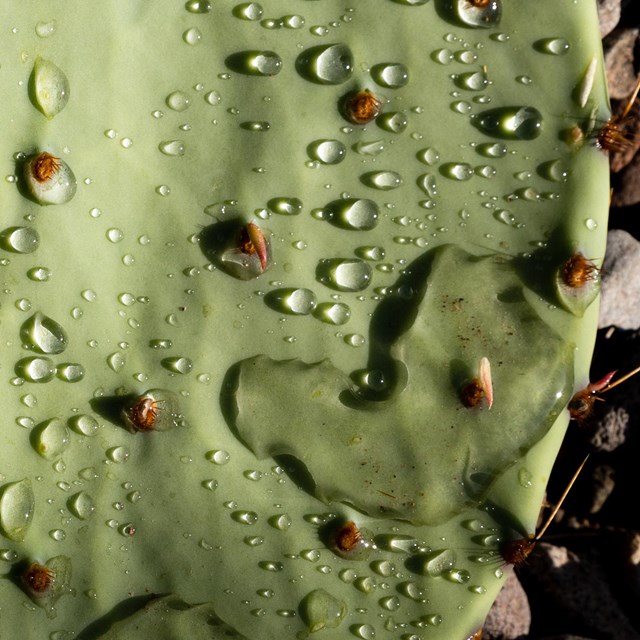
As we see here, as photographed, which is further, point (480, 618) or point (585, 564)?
point (585, 564)

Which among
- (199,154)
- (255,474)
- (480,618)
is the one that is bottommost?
(480,618)

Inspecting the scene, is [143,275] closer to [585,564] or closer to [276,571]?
[276,571]

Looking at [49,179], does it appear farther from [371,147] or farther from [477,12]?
[477,12]

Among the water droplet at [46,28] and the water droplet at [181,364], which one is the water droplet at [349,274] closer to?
the water droplet at [181,364]

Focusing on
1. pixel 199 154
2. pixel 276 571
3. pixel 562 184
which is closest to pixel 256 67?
pixel 199 154

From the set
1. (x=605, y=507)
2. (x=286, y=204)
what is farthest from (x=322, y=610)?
(x=605, y=507)

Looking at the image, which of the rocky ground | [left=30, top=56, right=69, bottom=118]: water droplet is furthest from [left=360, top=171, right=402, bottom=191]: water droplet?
the rocky ground

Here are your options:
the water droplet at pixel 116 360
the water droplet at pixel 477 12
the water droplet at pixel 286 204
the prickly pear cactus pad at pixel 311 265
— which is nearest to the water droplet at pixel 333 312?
the prickly pear cactus pad at pixel 311 265
